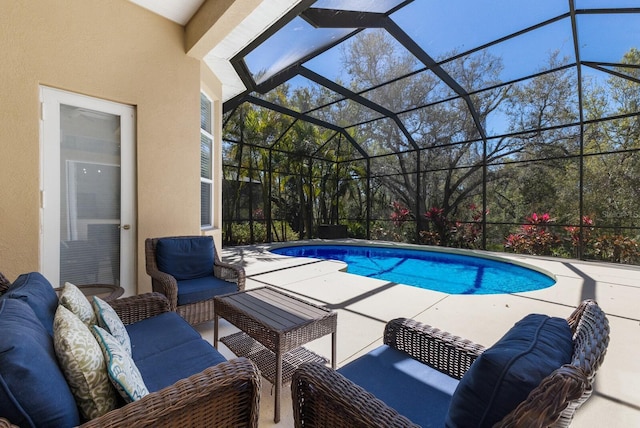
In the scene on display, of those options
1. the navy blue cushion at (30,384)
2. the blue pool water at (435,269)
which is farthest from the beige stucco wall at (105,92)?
the blue pool water at (435,269)

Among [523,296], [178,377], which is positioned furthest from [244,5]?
[523,296]

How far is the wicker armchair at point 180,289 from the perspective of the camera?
269 centimetres

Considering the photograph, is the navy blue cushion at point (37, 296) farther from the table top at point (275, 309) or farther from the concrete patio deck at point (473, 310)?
the concrete patio deck at point (473, 310)

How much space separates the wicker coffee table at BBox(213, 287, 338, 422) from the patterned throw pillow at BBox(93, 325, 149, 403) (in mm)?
813

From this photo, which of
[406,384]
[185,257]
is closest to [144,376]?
[406,384]

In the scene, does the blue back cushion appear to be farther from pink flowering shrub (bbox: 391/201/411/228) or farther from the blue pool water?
pink flowering shrub (bbox: 391/201/411/228)

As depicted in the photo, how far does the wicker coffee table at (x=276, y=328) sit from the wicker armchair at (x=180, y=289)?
47 centimetres

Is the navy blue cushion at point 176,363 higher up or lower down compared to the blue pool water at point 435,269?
higher up

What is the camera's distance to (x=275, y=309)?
2.19m

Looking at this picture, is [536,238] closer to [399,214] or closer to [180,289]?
[399,214]

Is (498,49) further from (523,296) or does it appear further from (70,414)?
(70,414)

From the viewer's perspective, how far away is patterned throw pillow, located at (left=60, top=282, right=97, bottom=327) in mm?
1480

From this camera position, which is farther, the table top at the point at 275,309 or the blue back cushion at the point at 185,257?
the blue back cushion at the point at 185,257

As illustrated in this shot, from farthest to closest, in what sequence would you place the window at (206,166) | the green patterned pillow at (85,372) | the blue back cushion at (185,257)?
1. the window at (206,166)
2. the blue back cushion at (185,257)
3. the green patterned pillow at (85,372)
